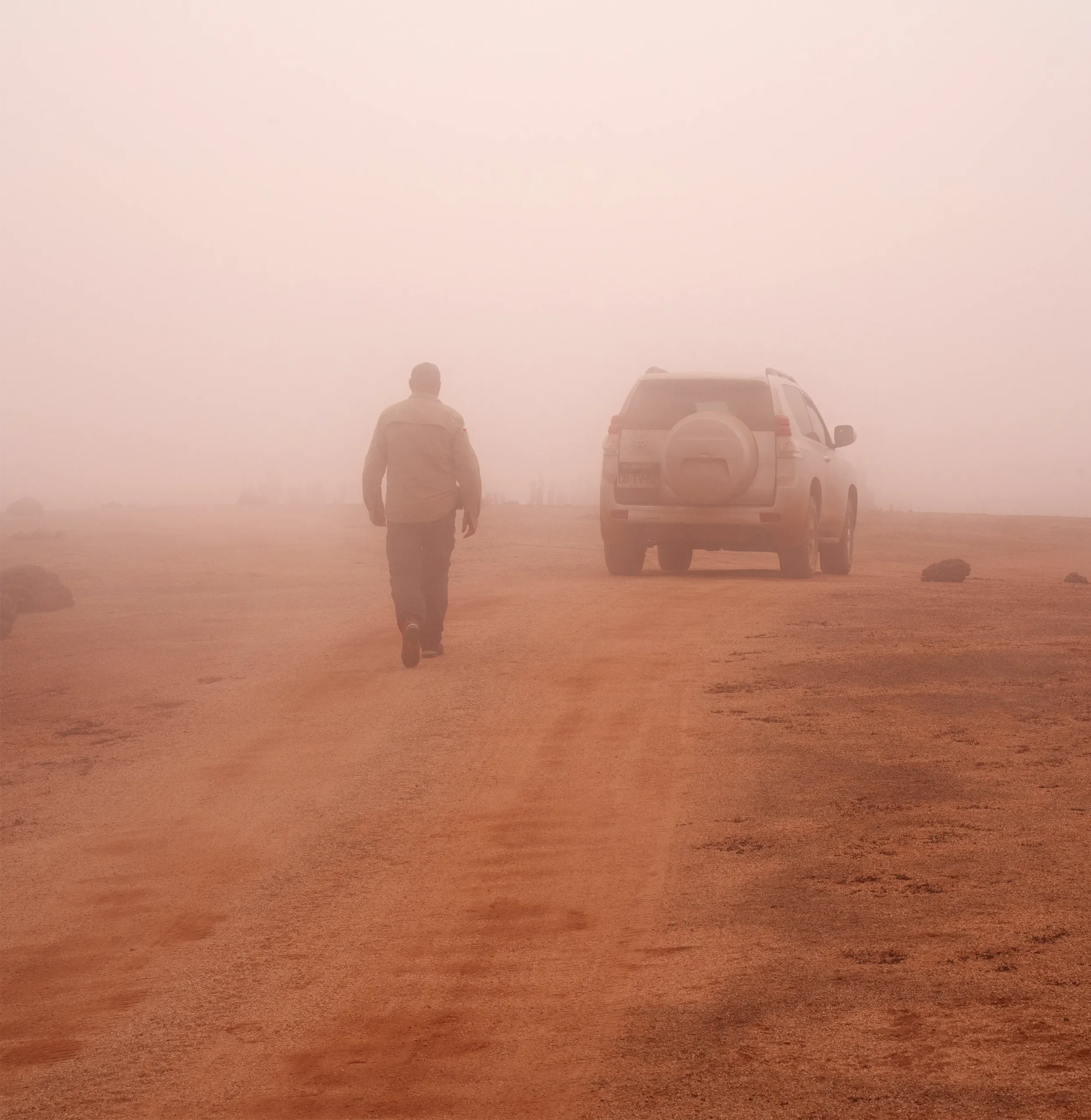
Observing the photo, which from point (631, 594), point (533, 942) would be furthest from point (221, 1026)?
point (631, 594)

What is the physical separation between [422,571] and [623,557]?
501cm

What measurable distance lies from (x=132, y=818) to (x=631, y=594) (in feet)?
22.1

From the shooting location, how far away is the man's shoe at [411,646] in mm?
9367

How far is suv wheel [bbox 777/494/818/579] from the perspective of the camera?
13953 mm

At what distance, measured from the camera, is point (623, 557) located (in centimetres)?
1441

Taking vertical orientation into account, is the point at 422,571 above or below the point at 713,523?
below

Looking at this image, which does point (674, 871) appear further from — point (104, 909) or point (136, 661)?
point (136, 661)

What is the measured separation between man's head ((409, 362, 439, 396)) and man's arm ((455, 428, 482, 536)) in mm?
366

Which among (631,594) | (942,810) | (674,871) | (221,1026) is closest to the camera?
(221,1026)

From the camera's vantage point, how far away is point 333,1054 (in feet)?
12.8

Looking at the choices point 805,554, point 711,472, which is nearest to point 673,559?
point 805,554

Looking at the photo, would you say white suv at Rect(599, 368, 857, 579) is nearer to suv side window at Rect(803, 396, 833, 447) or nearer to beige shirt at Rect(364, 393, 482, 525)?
suv side window at Rect(803, 396, 833, 447)

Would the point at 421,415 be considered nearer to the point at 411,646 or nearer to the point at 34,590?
the point at 411,646

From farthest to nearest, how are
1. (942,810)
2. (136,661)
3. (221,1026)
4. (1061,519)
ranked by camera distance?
(1061,519), (136,661), (942,810), (221,1026)
